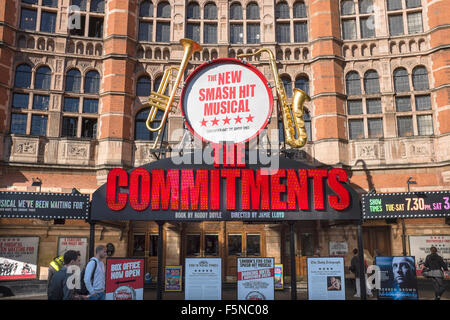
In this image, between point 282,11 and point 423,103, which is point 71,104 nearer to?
point 282,11

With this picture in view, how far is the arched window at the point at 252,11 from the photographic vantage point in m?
22.7

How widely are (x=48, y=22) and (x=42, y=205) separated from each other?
13.5m

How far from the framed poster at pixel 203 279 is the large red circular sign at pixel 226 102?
544 cm

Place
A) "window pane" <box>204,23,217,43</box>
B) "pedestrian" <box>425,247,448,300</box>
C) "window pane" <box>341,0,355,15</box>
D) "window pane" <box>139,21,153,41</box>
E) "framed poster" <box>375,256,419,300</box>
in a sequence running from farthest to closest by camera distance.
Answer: "window pane" <box>204,23,217,43</box>, "window pane" <box>139,21,153,41</box>, "window pane" <box>341,0,355,15</box>, "pedestrian" <box>425,247,448,300</box>, "framed poster" <box>375,256,419,300</box>

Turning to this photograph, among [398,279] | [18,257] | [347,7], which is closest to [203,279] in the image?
[398,279]

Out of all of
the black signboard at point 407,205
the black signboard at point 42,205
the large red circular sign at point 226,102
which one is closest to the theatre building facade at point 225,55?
the large red circular sign at point 226,102

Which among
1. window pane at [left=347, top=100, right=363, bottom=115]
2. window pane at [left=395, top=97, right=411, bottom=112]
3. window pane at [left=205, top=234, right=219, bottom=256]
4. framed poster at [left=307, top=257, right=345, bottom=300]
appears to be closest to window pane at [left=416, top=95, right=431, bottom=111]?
window pane at [left=395, top=97, right=411, bottom=112]

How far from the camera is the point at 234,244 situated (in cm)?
2000

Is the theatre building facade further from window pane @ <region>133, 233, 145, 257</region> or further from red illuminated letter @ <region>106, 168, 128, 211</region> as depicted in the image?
red illuminated letter @ <region>106, 168, 128, 211</region>

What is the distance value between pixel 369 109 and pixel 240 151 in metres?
10.7

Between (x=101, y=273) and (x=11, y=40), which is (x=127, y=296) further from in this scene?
(x=11, y=40)

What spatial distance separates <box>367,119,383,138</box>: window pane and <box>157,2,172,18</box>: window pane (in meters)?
14.3

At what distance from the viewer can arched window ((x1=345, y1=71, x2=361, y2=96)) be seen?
21.3 meters

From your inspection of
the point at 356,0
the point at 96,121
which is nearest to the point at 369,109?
the point at 356,0
